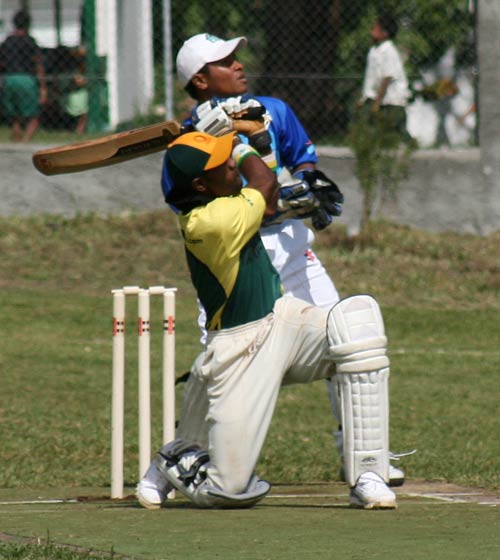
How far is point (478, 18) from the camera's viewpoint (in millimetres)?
14539

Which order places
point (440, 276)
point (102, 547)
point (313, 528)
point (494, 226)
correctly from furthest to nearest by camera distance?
point (494, 226) → point (440, 276) → point (313, 528) → point (102, 547)

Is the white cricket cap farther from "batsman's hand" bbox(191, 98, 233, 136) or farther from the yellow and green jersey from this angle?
the yellow and green jersey

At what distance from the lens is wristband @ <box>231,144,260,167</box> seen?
6.05 m

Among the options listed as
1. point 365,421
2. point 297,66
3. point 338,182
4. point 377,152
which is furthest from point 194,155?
point 297,66

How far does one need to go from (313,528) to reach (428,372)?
19.5ft

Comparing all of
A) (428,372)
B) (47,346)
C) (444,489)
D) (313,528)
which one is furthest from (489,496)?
(47,346)

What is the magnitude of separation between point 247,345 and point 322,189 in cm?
141

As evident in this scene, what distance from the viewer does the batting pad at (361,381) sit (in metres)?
5.64

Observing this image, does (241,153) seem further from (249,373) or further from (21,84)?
(21,84)

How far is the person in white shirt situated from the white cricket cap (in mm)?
7446

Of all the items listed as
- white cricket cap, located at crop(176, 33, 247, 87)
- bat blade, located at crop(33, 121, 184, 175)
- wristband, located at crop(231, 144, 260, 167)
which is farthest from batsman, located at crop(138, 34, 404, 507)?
wristband, located at crop(231, 144, 260, 167)

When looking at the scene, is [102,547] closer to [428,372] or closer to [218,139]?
[218,139]

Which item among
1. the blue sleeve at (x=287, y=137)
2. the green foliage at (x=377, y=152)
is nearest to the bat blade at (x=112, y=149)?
the blue sleeve at (x=287, y=137)

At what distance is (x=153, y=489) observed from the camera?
240 inches
